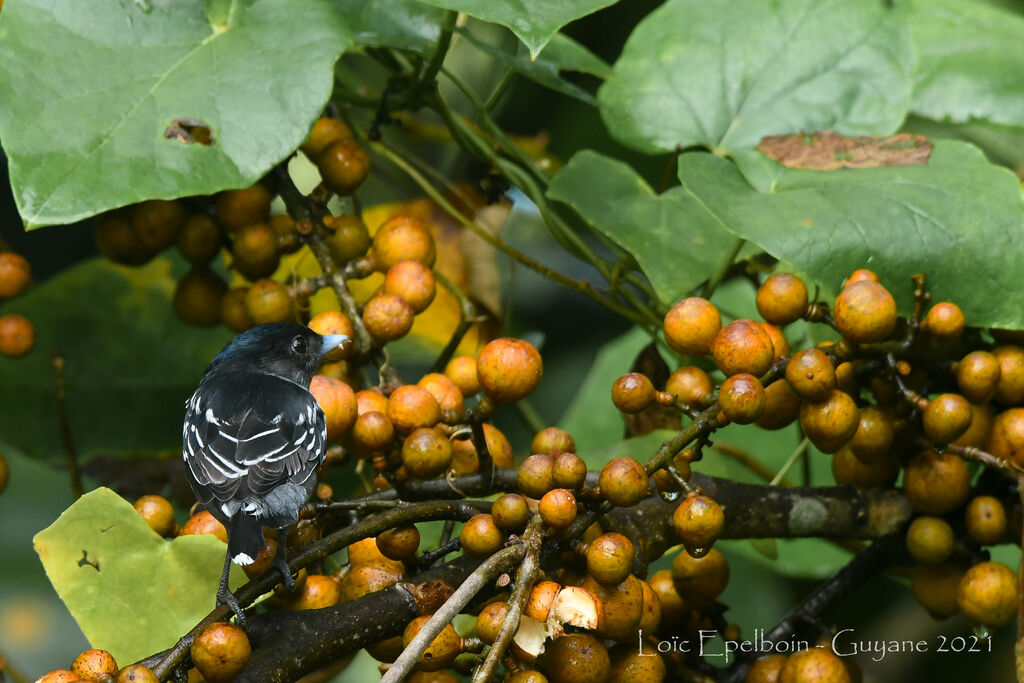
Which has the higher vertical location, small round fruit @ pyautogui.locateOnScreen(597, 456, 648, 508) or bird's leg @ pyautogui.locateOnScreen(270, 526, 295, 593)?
small round fruit @ pyautogui.locateOnScreen(597, 456, 648, 508)

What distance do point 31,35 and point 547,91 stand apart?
1.20 metres

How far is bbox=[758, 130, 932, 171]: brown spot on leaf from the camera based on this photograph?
1.28 metres

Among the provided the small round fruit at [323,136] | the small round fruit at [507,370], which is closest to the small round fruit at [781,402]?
the small round fruit at [507,370]

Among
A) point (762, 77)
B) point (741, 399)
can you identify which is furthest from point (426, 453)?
point (762, 77)

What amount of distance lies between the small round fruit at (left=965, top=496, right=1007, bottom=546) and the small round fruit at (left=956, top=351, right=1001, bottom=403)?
12cm

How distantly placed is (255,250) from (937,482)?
81cm

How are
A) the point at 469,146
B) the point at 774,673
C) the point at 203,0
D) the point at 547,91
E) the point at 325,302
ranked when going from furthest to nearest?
the point at 547,91, the point at 325,302, the point at 469,146, the point at 203,0, the point at 774,673

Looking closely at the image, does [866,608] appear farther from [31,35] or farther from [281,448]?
[31,35]

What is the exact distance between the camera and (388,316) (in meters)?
1.11

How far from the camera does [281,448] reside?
1002 millimetres

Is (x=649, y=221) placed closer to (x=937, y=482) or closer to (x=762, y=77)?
(x=762, y=77)

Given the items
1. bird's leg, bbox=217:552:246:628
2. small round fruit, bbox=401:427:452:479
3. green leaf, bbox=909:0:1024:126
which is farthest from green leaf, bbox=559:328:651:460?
bird's leg, bbox=217:552:246:628

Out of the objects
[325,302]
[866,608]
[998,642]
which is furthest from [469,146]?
[998,642]

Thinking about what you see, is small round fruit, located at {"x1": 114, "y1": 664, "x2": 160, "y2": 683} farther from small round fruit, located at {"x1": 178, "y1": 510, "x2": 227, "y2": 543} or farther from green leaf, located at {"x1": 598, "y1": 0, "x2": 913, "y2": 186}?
green leaf, located at {"x1": 598, "y1": 0, "x2": 913, "y2": 186}
